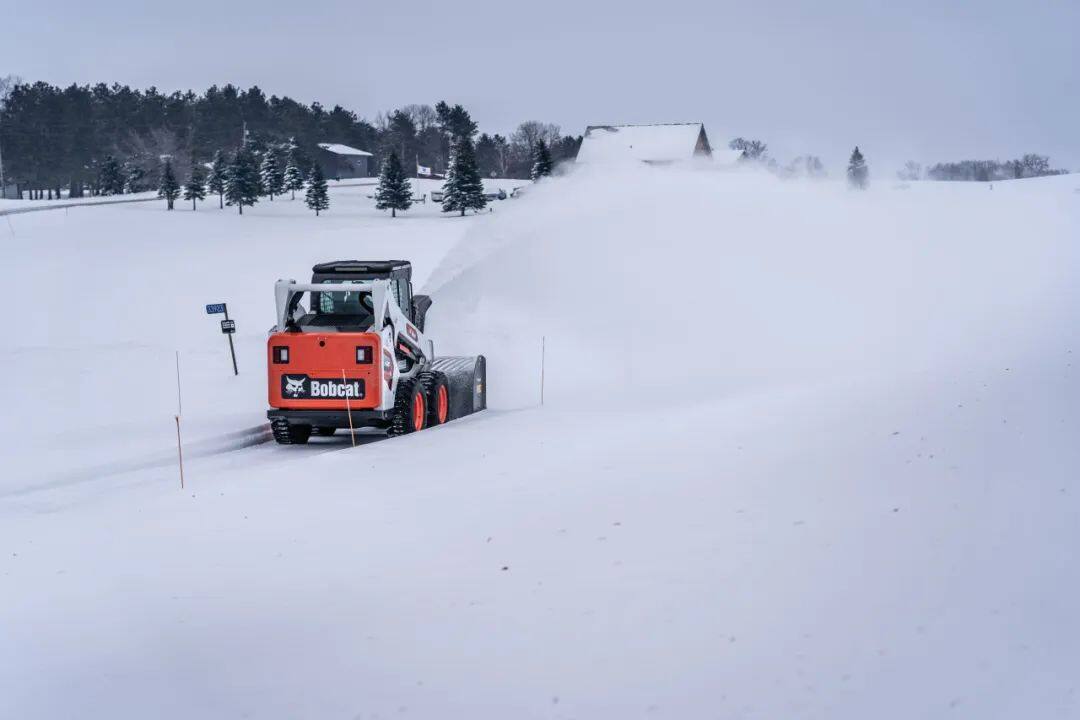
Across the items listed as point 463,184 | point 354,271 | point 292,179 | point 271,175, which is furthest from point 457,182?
point 354,271

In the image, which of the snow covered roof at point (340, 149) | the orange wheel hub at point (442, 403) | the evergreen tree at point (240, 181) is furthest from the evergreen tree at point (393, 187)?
the orange wheel hub at point (442, 403)

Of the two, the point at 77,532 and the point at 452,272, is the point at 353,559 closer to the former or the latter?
the point at 77,532

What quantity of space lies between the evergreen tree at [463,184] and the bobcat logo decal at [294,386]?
205 ft

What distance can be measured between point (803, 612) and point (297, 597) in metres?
3.70

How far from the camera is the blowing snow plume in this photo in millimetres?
20766

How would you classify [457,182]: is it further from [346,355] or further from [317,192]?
[346,355]

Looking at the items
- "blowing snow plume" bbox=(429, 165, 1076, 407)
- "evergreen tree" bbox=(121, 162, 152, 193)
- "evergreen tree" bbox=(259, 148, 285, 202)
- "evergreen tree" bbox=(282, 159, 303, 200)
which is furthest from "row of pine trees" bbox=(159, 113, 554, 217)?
"blowing snow plume" bbox=(429, 165, 1076, 407)


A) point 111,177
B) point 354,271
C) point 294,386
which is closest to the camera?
point 294,386

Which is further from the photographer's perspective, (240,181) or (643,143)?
(240,181)

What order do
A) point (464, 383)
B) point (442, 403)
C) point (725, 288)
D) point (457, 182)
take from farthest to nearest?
point (457, 182) < point (725, 288) < point (464, 383) < point (442, 403)

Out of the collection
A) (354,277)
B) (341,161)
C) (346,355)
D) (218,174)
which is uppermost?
(341,161)

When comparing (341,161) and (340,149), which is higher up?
(340,149)

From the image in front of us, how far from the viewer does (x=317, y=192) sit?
262ft

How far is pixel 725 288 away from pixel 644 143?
4913cm
